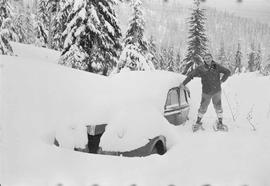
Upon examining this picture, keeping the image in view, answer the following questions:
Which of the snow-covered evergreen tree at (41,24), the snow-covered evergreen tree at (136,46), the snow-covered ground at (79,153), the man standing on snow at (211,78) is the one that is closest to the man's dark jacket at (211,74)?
the man standing on snow at (211,78)

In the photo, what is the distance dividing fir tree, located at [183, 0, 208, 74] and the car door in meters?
28.0

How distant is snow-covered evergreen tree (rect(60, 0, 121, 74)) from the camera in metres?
18.8

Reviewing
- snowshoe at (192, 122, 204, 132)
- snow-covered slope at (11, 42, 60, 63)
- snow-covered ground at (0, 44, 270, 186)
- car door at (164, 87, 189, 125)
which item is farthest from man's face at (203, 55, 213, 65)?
snow-covered slope at (11, 42, 60, 63)

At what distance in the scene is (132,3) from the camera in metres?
25.1

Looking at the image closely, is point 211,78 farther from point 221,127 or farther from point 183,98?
point 221,127

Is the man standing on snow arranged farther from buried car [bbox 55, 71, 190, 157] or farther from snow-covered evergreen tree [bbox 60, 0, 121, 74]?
snow-covered evergreen tree [bbox 60, 0, 121, 74]

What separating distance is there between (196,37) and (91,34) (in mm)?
18406

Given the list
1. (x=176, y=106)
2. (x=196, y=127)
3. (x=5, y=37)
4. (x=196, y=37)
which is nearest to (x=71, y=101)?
(x=176, y=106)

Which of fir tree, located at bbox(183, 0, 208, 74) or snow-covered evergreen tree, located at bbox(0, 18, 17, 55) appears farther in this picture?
fir tree, located at bbox(183, 0, 208, 74)

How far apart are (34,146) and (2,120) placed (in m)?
0.68

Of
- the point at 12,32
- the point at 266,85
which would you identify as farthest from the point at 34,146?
the point at 12,32

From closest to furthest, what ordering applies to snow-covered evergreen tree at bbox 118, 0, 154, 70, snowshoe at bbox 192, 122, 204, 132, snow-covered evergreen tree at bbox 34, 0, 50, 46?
snowshoe at bbox 192, 122, 204, 132 < snow-covered evergreen tree at bbox 118, 0, 154, 70 < snow-covered evergreen tree at bbox 34, 0, 50, 46

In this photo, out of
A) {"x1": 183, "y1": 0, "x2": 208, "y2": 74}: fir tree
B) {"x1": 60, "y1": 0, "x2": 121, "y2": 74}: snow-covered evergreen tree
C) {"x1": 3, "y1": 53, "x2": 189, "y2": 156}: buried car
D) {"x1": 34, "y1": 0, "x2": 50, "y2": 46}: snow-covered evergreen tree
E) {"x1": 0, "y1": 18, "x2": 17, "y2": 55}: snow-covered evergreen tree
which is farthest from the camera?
{"x1": 34, "y1": 0, "x2": 50, "y2": 46}: snow-covered evergreen tree

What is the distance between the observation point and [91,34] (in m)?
19.2
